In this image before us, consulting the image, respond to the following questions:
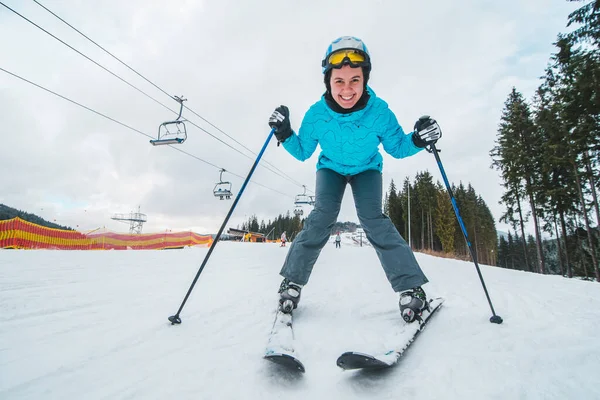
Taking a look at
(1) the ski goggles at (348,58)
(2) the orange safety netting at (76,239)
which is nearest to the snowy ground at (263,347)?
(1) the ski goggles at (348,58)

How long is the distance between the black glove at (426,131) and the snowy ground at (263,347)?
132 cm

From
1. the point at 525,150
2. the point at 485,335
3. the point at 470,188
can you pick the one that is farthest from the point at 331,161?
the point at 470,188

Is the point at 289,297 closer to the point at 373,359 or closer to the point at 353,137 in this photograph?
the point at 373,359

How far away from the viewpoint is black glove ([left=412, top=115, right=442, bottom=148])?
6.64ft

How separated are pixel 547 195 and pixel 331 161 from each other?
2241 centimetres

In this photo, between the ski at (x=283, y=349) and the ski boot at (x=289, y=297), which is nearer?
the ski at (x=283, y=349)

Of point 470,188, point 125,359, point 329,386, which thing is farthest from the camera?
point 470,188

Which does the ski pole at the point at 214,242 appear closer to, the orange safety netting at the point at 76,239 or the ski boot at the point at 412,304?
the ski boot at the point at 412,304

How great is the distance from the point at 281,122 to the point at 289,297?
138 centimetres

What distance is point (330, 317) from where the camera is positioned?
1801 millimetres

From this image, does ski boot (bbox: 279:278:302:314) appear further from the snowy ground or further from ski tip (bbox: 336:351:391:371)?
ski tip (bbox: 336:351:391:371)

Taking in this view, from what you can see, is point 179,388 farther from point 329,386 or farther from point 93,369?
point 329,386

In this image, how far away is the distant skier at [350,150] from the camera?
6.30 feet

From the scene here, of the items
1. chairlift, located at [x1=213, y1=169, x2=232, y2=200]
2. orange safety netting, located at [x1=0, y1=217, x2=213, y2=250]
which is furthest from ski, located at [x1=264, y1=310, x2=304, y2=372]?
chairlift, located at [x1=213, y1=169, x2=232, y2=200]
